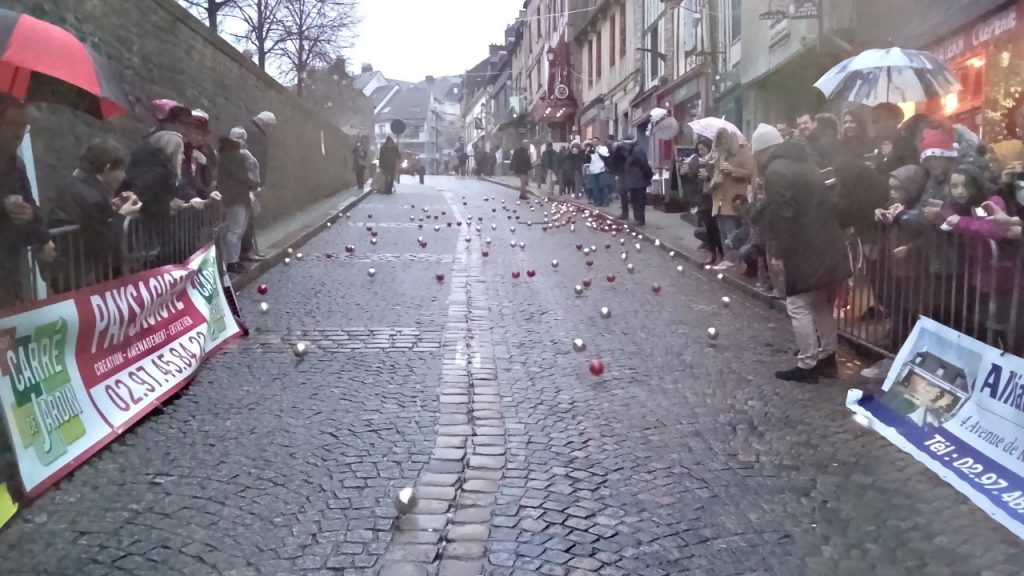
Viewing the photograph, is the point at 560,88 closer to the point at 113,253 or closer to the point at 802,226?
the point at 802,226

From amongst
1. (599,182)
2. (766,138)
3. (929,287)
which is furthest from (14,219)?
(599,182)

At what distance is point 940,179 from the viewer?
6980 mm

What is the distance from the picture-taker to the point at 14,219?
17.0 ft

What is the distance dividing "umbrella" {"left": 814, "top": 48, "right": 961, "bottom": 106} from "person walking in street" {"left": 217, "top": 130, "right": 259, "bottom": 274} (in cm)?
663

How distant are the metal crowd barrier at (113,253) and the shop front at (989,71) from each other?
8204 millimetres

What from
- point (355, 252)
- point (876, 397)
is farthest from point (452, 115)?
point (876, 397)

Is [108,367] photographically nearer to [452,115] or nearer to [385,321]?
[385,321]

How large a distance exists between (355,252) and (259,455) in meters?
10.3

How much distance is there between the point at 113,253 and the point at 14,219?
1421mm

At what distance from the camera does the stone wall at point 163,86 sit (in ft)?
29.5

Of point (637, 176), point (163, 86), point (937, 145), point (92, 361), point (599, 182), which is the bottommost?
point (92, 361)

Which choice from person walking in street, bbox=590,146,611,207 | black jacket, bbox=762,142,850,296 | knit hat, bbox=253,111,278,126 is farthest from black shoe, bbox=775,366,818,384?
person walking in street, bbox=590,146,611,207

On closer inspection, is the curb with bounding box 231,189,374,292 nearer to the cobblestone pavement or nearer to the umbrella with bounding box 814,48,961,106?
the cobblestone pavement

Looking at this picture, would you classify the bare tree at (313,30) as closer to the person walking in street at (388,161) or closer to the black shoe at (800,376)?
the person walking in street at (388,161)
